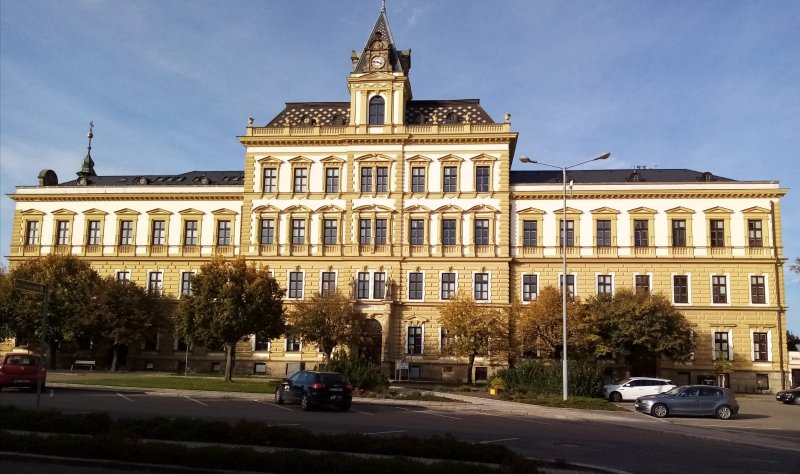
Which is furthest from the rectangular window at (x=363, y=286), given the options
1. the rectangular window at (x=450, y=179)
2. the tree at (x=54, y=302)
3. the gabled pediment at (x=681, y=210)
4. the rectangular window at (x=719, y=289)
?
the rectangular window at (x=719, y=289)

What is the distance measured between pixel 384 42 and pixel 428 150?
32.5 ft

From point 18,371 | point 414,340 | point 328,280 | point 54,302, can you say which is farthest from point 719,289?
point 54,302

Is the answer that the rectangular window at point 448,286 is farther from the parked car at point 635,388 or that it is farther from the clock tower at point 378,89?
the parked car at point 635,388

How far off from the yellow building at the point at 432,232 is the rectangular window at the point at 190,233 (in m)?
0.17

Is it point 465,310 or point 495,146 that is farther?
point 495,146

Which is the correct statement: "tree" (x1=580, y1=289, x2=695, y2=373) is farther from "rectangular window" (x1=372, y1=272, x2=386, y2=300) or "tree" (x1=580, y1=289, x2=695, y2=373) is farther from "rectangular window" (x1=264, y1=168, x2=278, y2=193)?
"rectangular window" (x1=264, y1=168, x2=278, y2=193)

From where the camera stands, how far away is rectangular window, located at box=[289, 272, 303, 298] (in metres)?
53.9

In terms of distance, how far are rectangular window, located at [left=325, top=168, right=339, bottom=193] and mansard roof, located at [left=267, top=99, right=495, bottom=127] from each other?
390 cm

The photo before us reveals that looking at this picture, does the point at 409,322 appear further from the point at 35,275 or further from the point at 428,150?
the point at 35,275

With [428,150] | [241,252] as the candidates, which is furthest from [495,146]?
[241,252]

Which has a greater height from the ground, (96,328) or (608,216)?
(608,216)

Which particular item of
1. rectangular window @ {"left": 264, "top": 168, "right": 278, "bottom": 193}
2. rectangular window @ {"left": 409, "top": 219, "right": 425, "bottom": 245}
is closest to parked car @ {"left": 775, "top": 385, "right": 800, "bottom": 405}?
rectangular window @ {"left": 409, "top": 219, "right": 425, "bottom": 245}

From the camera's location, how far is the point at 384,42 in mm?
55875

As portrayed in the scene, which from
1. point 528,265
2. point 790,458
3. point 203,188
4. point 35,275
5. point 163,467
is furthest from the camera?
point 203,188
